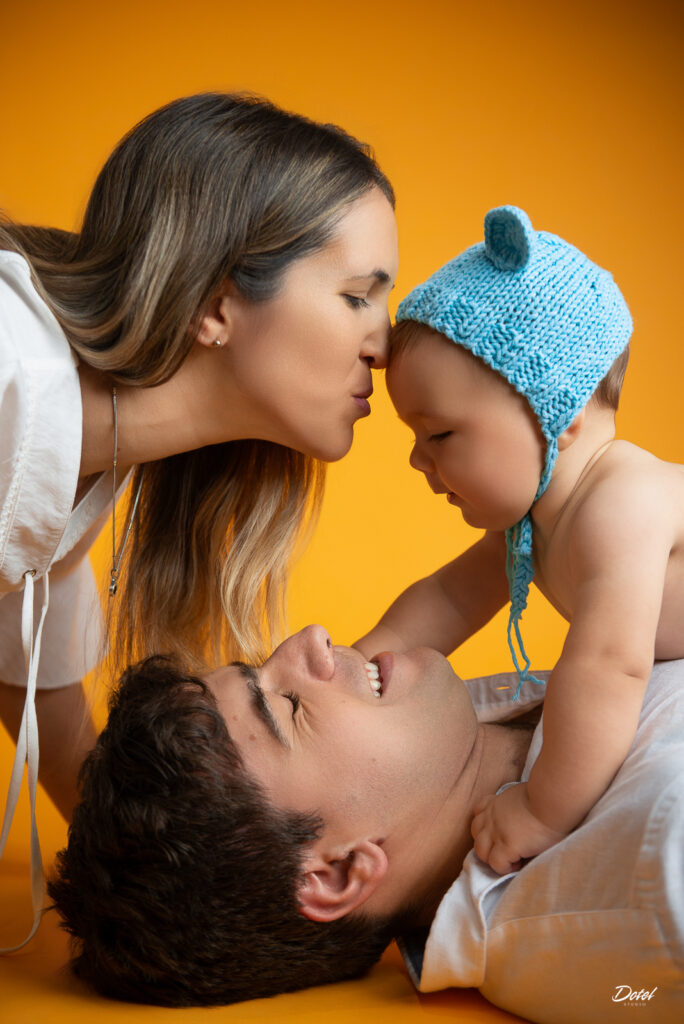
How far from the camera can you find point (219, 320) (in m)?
2.12

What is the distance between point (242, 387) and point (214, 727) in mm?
733

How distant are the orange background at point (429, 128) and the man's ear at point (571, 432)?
2.27 m

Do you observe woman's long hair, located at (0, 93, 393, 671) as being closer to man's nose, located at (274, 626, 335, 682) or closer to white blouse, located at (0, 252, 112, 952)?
white blouse, located at (0, 252, 112, 952)

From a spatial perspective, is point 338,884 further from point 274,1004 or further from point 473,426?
point 473,426

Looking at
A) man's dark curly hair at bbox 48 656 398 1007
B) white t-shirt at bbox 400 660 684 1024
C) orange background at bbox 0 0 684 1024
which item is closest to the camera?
white t-shirt at bbox 400 660 684 1024

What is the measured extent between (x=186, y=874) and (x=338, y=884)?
234 millimetres

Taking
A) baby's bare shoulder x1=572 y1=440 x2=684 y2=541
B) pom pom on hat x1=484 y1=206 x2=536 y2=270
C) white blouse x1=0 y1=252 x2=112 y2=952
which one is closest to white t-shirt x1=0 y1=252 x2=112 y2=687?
white blouse x1=0 y1=252 x2=112 y2=952

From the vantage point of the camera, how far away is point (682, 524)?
5.57ft

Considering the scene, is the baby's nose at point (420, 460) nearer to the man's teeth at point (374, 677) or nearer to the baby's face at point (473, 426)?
the baby's face at point (473, 426)

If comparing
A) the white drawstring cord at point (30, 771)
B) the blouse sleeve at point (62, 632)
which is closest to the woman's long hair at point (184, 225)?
the white drawstring cord at point (30, 771)

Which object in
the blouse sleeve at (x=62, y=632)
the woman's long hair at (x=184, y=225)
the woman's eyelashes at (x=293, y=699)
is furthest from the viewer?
the blouse sleeve at (x=62, y=632)

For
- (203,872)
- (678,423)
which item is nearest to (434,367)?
(203,872)

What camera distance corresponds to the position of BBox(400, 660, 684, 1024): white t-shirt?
1393 mm

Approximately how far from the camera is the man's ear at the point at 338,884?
5.32 feet
